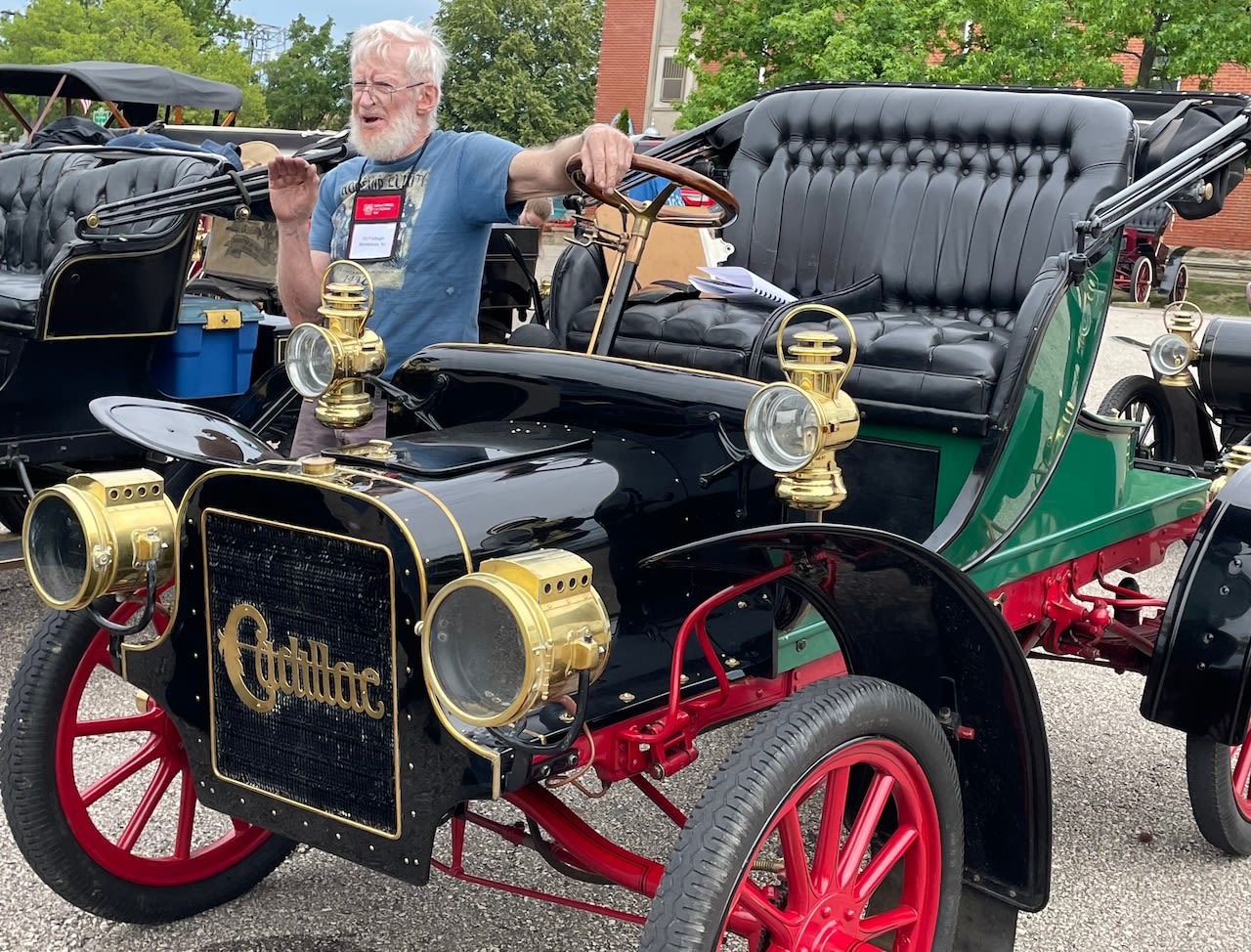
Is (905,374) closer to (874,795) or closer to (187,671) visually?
(874,795)

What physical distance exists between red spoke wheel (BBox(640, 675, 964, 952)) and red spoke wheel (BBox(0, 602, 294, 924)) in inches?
44.7


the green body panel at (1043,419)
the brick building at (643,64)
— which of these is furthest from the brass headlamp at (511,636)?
the brick building at (643,64)

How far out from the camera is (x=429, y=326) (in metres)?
3.12

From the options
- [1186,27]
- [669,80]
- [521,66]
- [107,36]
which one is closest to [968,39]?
[1186,27]

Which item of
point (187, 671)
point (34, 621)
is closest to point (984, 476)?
point (187, 671)

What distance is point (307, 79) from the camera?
165ft

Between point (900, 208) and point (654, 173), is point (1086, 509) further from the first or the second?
point (654, 173)

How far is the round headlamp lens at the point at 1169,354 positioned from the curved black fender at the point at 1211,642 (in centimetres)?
218

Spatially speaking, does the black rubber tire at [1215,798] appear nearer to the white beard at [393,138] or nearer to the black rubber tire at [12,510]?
the white beard at [393,138]

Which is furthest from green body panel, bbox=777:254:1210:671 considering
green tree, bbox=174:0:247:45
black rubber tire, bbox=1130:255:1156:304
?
green tree, bbox=174:0:247:45

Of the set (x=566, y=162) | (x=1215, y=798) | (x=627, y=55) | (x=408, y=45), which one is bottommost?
(x=1215, y=798)

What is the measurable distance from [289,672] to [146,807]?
28.4 inches

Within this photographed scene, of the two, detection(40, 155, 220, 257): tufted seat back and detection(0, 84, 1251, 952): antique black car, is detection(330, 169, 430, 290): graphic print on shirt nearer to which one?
detection(0, 84, 1251, 952): antique black car

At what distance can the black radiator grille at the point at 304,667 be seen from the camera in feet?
6.59
